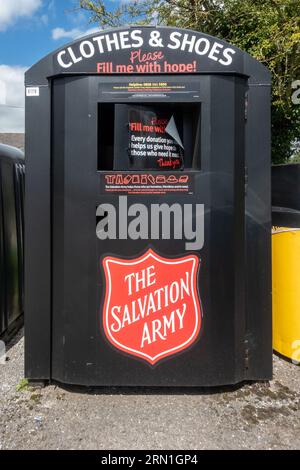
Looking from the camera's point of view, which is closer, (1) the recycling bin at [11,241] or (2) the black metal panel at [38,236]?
(2) the black metal panel at [38,236]

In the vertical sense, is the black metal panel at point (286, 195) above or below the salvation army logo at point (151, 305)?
above

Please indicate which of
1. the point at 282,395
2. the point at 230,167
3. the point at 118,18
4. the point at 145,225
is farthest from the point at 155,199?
the point at 118,18

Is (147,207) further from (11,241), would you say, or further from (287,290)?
(11,241)

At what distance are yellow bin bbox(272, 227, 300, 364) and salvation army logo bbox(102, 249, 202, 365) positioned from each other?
95 centimetres

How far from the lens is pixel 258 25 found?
594 cm

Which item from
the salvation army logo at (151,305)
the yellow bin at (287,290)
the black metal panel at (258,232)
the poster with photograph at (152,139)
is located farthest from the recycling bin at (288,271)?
the poster with photograph at (152,139)

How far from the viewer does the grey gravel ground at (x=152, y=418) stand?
2195mm

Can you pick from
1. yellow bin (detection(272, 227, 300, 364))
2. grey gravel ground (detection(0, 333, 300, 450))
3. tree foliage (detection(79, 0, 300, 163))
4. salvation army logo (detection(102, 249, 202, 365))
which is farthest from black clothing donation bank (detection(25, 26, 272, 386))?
tree foliage (detection(79, 0, 300, 163))

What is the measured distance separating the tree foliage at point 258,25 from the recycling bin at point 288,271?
9.52 feet

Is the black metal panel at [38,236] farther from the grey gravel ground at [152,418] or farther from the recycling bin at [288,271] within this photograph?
the recycling bin at [288,271]

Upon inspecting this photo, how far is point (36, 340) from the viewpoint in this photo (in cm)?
270

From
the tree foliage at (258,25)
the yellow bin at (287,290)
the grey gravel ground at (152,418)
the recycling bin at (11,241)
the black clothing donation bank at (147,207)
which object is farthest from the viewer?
the tree foliage at (258,25)

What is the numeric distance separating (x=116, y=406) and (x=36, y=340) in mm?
734

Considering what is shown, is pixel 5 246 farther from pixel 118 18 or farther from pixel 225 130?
pixel 118 18
